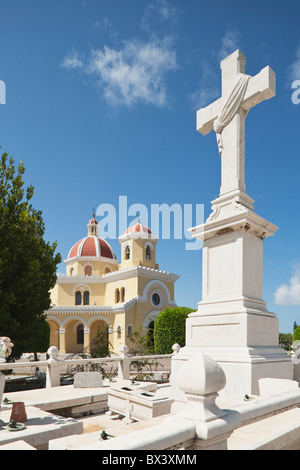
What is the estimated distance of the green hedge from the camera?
26.6 m

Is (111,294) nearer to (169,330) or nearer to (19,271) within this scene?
(169,330)

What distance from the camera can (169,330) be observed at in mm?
27000

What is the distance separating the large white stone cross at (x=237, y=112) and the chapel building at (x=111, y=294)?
89.5 feet

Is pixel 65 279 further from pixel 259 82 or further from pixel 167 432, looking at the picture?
pixel 167 432

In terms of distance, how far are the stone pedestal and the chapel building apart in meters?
26.6

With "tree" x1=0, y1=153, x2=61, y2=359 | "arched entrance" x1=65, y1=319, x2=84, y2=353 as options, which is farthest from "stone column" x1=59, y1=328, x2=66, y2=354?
"tree" x1=0, y1=153, x2=61, y2=359

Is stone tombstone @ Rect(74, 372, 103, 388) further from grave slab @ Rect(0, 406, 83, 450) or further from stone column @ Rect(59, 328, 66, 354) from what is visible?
stone column @ Rect(59, 328, 66, 354)

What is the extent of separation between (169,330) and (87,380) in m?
16.7

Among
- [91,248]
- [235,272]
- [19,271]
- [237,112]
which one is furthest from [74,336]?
[237,112]

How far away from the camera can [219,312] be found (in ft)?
26.5

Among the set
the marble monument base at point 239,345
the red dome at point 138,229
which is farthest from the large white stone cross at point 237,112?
the red dome at point 138,229

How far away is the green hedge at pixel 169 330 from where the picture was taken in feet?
87.2

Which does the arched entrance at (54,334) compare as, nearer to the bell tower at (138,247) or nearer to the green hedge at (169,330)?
the bell tower at (138,247)
